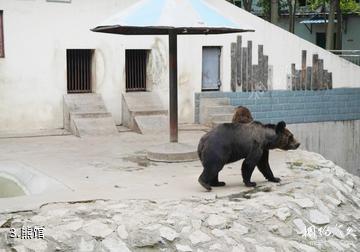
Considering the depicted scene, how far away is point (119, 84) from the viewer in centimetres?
1294

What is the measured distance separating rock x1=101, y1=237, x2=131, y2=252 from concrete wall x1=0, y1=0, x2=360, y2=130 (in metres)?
6.45

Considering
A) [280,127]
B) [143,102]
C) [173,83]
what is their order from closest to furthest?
[280,127]
[173,83]
[143,102]

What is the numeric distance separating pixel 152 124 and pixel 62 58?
2.20 m

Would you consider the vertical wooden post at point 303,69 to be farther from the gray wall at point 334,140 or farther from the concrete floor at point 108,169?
the concrete floor at point 108,169

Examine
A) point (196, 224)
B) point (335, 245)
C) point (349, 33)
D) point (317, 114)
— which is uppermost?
point (349, 33)

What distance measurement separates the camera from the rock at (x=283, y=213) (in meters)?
6.93

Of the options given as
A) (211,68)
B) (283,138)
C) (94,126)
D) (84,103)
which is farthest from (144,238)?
(211,68)

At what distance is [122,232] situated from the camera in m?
6.21

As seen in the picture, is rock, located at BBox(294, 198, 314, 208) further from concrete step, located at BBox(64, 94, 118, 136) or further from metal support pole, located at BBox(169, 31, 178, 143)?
concrete step, located at BBox(64, 94, 118, 136)

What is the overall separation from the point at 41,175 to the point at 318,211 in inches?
140

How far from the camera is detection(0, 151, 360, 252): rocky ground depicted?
610 centimetres

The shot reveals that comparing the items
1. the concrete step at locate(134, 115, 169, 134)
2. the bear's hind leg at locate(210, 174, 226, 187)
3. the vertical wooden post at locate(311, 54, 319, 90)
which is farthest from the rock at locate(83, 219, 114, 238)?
the vertical wooden post at locate(311, 54, 319, 90)

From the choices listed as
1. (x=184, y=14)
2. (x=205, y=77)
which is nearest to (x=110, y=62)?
(x=205, y=77)

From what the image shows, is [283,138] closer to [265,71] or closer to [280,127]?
[280,127]
